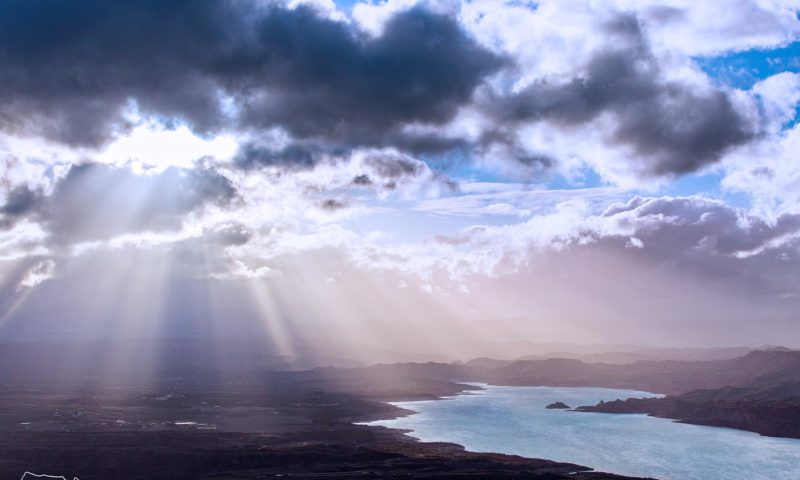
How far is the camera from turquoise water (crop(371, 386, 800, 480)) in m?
120

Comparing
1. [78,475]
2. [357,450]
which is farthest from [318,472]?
[78,475]

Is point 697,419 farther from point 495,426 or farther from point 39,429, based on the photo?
point 39,429

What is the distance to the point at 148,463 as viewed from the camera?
4535 inches

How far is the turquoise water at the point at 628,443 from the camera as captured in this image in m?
120

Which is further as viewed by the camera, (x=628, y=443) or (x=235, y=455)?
(x=628, y=443)

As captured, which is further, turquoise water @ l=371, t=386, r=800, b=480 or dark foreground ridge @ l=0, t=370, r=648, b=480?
turquoise water @ l=371, t=386, r=800, b=480

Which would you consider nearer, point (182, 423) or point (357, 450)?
point (357, 450)

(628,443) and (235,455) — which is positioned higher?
(235,455)

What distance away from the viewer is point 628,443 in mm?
148500

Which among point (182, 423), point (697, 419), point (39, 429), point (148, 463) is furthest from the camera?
point (697, 419)

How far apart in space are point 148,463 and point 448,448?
54493 millimetres

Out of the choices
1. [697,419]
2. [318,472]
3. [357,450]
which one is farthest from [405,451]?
[697,419]

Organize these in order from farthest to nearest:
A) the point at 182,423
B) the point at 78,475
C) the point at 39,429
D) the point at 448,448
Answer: the point at 182,423 < the point at 39,429 < the point at 448,448 < the point at 78,475

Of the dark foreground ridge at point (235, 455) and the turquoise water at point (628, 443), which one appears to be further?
the turquoise water at point (628, 443)
